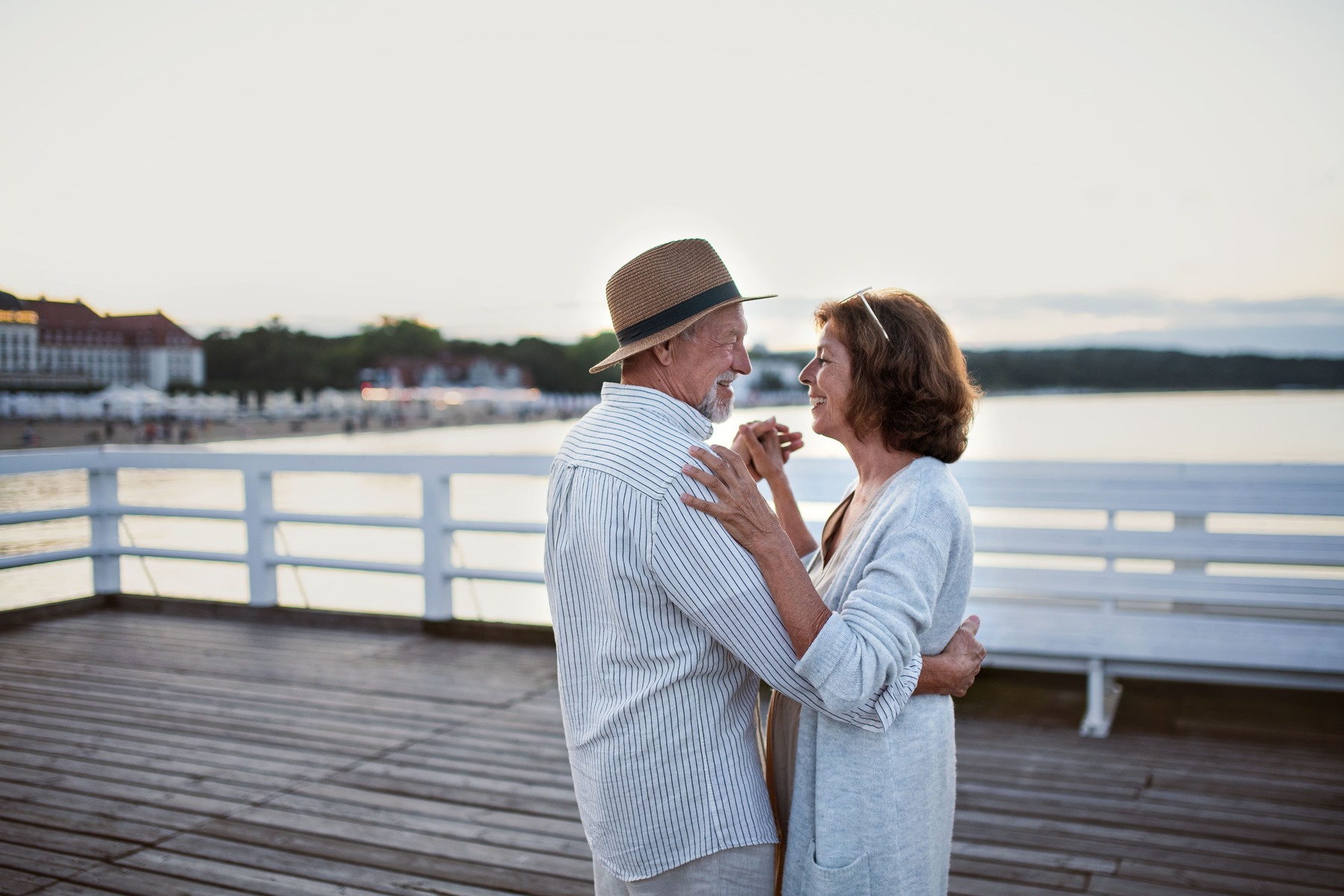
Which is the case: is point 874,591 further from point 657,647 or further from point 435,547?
point 435,547

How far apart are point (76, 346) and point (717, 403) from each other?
16.5 metres

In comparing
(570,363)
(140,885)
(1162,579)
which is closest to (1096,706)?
(1162,579)

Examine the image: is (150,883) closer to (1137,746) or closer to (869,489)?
(869,489)

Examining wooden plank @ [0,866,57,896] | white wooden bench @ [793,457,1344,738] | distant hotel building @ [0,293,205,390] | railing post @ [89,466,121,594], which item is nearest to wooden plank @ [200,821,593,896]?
wooden plank @ [0,866,57,896]

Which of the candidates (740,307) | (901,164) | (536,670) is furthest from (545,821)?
(901,164)

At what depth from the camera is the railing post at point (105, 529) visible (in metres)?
6.03

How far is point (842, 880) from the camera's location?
49.6 inches

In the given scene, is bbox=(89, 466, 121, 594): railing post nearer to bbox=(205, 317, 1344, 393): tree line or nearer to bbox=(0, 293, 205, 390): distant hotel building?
bbox=(205, 317, 1344, 393): tree line

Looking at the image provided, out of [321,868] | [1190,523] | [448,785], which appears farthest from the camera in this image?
[1190,523]

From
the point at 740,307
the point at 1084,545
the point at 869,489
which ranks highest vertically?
the point at 740,307

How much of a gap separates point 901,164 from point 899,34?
8641mm

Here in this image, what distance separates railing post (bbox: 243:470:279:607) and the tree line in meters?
1.93

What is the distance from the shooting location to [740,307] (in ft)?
4.48

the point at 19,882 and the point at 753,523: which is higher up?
the point at 753,523
